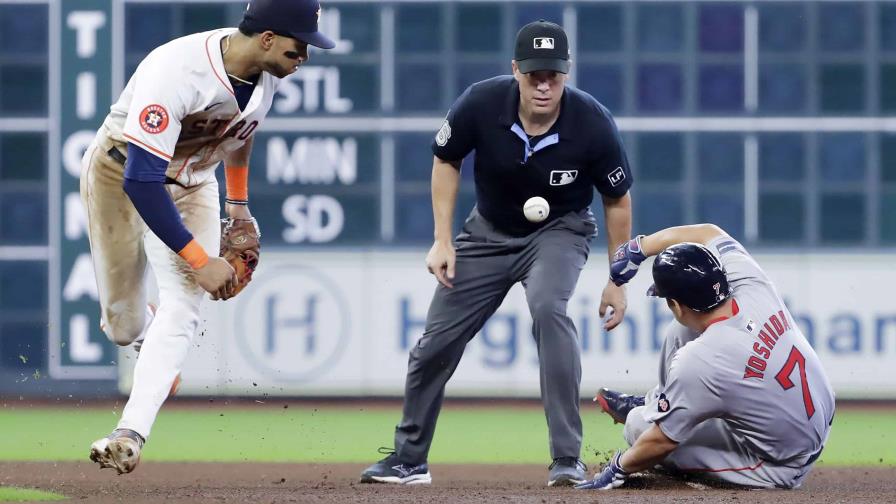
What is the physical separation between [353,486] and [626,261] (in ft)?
4.08

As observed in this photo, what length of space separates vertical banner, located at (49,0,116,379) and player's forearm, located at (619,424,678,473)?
5.86 meters

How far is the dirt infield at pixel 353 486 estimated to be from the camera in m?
4.66

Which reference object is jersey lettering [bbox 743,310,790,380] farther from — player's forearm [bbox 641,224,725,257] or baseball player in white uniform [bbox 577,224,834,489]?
player's forearm [bbox 641,224,725,257]

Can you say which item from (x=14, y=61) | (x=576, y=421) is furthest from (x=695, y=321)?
(x=14, y=61)

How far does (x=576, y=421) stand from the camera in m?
5.24

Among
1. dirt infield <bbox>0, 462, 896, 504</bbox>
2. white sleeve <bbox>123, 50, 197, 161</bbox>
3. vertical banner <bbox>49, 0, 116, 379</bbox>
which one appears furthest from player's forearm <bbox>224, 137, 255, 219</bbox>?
vertical banner <bbox>49, 0, 116, 379</bbox>

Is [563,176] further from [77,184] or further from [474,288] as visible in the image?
[77,184]

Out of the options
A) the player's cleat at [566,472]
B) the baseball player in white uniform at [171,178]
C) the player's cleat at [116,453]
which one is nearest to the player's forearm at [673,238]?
the player's cleat at [566,472]

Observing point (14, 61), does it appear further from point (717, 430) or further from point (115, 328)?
point (717, 430)

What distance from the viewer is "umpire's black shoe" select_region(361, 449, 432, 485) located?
5398 millimetres

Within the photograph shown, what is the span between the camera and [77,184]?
395 inches

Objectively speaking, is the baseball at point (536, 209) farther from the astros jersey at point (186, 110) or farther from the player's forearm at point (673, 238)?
the astros jersey at point (186, 110)

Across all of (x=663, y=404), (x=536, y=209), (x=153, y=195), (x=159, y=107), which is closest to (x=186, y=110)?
(x=159, y=107)

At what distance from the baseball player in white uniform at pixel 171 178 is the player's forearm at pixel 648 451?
1.38 m
